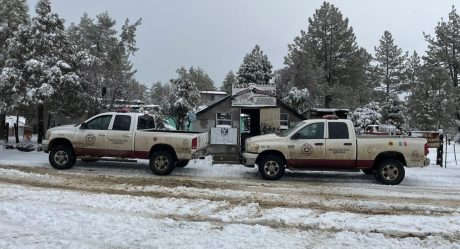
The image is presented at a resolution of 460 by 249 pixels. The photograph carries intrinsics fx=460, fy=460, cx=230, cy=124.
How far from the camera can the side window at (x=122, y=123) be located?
14.5 meters

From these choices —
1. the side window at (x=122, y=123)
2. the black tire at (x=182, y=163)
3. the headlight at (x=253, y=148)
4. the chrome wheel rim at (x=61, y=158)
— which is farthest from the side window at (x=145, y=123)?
the headlight at (x=253, y=148)

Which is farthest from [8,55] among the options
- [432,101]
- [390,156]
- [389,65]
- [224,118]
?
[389,65]

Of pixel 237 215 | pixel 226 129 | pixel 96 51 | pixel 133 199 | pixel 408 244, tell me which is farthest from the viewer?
pixel 96 51

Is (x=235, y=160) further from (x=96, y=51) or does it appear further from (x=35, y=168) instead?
(x=96, y=51)

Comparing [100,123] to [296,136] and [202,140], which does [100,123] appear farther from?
[296,136]

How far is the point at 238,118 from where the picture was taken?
2467 cm

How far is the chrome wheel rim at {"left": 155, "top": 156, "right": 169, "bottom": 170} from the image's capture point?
14.0 meters

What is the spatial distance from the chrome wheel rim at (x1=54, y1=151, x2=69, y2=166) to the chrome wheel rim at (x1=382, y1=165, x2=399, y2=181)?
32.0 ft

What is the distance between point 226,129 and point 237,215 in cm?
949

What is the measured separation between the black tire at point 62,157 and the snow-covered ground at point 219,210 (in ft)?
1.61

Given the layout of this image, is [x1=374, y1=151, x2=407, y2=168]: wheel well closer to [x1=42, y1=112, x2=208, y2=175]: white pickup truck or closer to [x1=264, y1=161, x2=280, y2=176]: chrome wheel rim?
[x1=264, y1=161, x2=280, y2=176]: chrome wheel rim

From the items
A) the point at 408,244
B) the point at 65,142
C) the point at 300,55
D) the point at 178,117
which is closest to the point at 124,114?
the point at 65,142

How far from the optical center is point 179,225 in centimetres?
759

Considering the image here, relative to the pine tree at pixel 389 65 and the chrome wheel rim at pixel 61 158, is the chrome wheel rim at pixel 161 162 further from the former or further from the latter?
the pine tree at pixel 389 65
